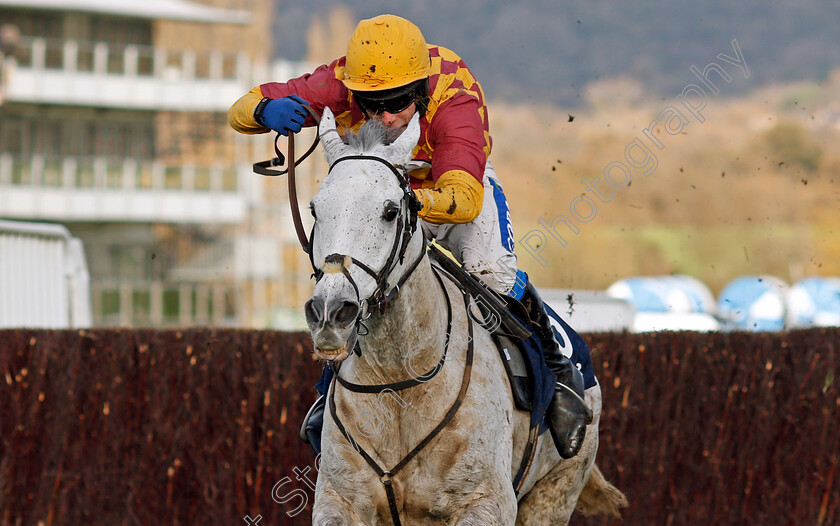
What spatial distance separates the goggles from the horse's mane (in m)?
0.43

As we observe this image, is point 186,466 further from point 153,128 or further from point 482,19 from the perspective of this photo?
point 482,19

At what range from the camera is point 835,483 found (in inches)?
327

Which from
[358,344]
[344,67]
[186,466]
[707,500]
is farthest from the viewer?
[707,500]

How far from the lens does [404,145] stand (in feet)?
12.9

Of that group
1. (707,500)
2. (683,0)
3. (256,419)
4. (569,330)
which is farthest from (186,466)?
(683,0)

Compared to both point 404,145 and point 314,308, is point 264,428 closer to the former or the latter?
point 404,145

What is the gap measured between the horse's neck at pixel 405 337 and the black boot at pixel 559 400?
3.07 feet

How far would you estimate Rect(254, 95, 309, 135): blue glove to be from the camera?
4.37 meters

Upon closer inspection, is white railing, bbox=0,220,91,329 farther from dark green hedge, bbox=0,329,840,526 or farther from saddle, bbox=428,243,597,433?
saddle, bbox=428,243,597,433

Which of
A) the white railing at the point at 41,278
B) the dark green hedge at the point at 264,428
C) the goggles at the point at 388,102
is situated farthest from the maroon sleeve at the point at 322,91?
the white railing at the point at 41,278

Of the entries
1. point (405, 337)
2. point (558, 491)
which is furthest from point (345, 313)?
point (558, 491)

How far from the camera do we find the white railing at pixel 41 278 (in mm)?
9797

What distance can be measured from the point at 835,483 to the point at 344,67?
→ 539 cm

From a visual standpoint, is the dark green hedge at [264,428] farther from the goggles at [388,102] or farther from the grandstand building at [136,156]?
the grandstand building at [136,156]
